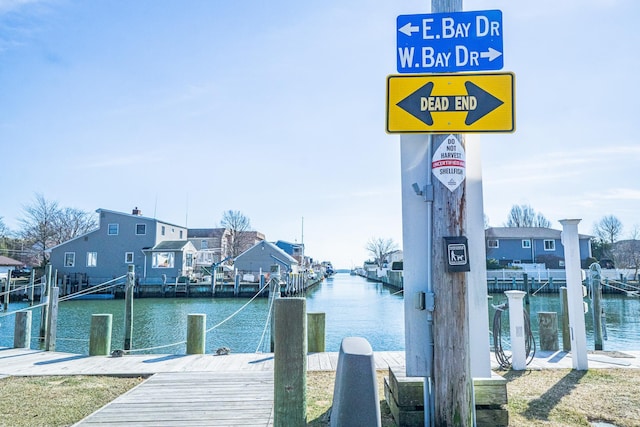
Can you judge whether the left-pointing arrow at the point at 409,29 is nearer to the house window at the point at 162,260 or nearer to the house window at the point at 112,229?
the house window at the point at 162,260

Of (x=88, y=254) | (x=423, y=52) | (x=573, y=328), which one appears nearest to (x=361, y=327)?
(x=573, y=328)

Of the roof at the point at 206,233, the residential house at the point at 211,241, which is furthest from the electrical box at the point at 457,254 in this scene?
the roof at the point at 206,233

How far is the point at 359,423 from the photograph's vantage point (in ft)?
7.04

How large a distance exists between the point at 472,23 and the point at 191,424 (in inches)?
161

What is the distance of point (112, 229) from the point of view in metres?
35.9

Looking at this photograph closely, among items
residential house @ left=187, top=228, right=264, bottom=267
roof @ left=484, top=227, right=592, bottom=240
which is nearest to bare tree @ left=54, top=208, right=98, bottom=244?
residential house @ left=187, top=228, right=264, bottom=267

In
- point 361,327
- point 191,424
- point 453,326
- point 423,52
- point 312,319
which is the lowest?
point 361,327

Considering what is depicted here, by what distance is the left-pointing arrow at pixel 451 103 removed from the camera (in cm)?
327

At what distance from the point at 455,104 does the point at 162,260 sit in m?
36.0

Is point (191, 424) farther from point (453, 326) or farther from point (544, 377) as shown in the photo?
point (544, 377)

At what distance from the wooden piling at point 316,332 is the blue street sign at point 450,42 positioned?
195 inches

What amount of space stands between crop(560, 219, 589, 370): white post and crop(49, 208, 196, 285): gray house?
1307 inches

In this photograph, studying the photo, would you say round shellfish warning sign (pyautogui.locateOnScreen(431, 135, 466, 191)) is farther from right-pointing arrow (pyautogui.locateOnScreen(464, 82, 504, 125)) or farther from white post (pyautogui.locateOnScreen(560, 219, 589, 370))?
white post (pyautogui.locateOnScreen(560, 219, 589, 370))

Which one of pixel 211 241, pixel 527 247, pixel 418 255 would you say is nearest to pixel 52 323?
pixel 418 255
